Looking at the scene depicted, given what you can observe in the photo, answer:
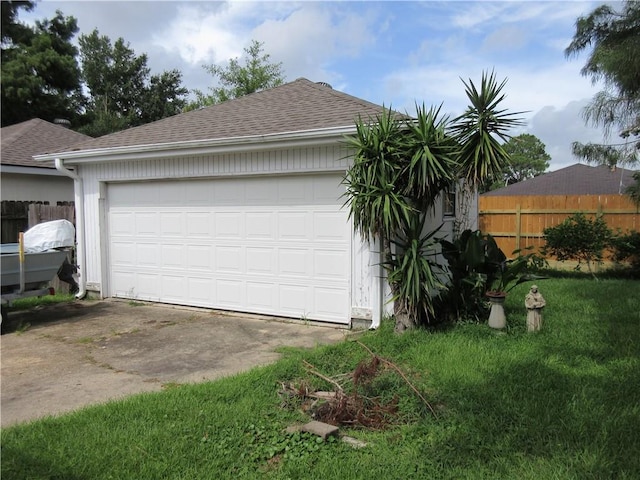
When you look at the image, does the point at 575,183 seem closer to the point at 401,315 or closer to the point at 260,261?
the point at 260,261

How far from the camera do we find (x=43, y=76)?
18438mm

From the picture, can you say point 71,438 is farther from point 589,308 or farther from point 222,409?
point 589,308

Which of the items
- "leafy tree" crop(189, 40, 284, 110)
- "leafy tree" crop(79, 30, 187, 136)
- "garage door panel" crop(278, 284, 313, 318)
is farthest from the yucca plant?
"leafy tree" crop(79, 30, 187, 136)

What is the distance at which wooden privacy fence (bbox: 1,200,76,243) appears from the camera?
10.2m

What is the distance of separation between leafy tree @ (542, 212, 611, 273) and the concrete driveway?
7127 mm

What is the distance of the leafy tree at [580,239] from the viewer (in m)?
11.1

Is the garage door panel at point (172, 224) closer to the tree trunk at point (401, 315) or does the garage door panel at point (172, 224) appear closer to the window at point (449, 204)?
the tree trunk at point (401, 315)

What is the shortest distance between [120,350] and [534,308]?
5.11 m

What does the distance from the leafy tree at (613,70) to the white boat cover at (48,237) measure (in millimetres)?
9801

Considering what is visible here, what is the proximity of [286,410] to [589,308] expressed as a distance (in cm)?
548

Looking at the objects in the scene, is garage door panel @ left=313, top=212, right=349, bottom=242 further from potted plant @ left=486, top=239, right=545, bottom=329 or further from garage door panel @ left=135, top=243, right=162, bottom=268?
garage door panel @ left=135, top=243, right=162, bottom=268

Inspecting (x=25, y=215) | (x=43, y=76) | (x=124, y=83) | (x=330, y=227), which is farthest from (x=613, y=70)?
(x=124, y=83)

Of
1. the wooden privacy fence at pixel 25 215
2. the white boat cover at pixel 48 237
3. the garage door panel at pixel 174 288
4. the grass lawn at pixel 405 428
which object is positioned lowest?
the grass lawn at pixel 405 428

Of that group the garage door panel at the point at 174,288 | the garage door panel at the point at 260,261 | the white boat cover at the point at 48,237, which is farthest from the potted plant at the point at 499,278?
the white boat cover at the point at 48,237
